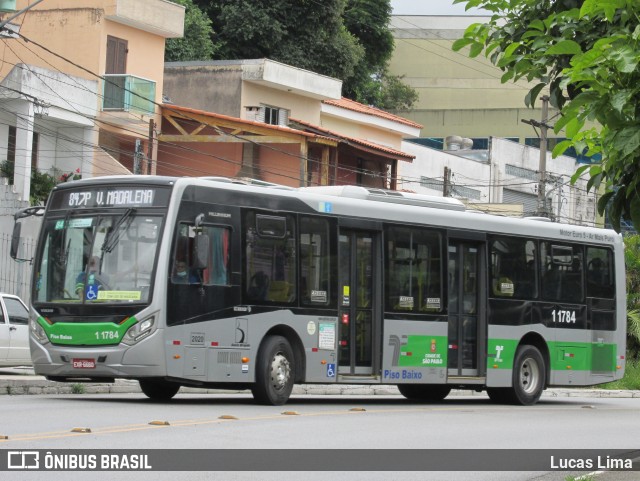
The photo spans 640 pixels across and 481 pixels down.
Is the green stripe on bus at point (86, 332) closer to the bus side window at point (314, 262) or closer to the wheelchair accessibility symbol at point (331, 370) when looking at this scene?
the bus side window at point (314, 262)

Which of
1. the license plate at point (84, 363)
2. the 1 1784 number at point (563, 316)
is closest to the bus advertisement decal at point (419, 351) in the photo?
the 1 1784 number at point (563, 316)

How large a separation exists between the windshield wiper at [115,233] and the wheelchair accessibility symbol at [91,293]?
0.52 meters

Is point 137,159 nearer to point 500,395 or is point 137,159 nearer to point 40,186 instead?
point 40,186

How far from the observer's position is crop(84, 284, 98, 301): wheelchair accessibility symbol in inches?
688

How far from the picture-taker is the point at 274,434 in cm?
1346

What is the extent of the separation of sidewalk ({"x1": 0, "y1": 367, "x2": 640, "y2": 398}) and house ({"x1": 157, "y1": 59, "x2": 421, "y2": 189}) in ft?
53.6

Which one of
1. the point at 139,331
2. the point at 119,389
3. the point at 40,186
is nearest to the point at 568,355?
the point at 119,389

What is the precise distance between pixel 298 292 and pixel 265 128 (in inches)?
993

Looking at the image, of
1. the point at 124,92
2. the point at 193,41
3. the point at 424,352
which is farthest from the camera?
the point at 193,41

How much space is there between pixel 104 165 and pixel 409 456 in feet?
95.0

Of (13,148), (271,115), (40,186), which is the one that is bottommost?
(40,186)

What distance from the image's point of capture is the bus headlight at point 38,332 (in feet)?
58.5

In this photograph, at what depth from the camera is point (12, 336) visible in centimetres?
2433

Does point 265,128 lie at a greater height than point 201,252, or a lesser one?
greater
